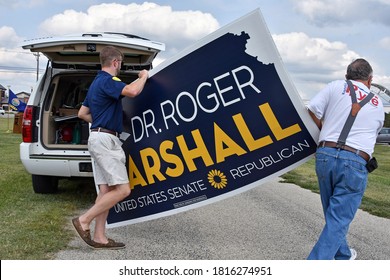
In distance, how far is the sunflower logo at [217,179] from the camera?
4.78 meters

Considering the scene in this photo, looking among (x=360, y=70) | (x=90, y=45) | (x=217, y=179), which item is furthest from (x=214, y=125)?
(x=90, y=45)

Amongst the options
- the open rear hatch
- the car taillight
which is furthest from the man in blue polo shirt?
the car taillight

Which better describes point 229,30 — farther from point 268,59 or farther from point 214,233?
point 214,233

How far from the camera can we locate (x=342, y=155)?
3932mm

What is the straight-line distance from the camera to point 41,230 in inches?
208

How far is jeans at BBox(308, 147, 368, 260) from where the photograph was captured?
3914 millimetres

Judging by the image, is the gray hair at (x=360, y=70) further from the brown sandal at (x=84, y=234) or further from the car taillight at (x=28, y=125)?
the car taillight at (x=28, y=125)

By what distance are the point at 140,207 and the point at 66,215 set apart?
148 centimetres

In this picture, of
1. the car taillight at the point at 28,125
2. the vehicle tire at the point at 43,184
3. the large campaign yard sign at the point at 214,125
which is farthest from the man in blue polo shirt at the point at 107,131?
the vehicle tire at the point at 43,184

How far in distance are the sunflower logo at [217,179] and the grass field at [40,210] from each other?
1.59m

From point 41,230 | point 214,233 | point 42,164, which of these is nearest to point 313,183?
point 214,233

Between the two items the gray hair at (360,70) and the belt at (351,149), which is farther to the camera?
the gray hair at (360,70)
